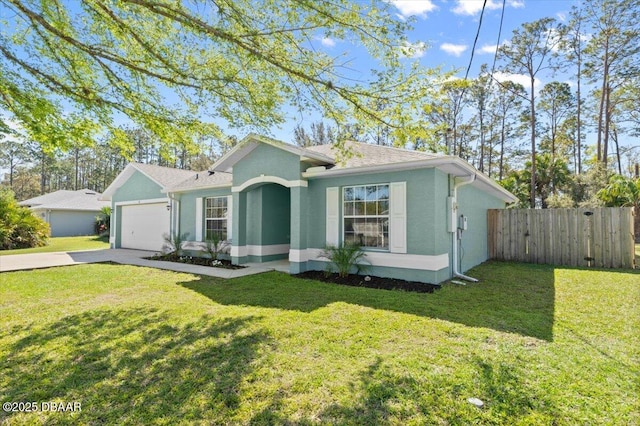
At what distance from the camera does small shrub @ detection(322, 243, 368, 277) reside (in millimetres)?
8211

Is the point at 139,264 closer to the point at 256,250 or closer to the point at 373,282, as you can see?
the point at 256,250

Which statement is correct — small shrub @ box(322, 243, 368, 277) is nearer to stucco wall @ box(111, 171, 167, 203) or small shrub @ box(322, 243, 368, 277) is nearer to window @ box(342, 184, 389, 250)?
window @ box(342, 184, 389, 250)

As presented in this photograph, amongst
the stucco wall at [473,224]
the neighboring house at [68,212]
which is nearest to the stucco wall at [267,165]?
the stucco wall at [473,224]

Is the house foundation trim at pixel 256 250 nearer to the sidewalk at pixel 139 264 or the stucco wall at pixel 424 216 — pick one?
the sidewalk at pixel 139 264

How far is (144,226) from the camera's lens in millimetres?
15867

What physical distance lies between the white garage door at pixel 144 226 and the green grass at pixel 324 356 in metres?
8.31

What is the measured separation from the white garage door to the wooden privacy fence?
14164 millimetres

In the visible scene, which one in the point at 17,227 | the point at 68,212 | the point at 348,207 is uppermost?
the point at 68,212

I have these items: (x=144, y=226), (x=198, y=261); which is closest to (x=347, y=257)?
(x=198, y=261)

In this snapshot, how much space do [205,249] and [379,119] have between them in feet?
29.5

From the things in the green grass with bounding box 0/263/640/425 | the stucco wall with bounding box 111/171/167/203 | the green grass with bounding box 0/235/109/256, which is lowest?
the green grass with bounding box 0/263/640/425

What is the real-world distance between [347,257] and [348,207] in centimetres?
143

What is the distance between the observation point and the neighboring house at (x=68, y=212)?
82.9 ft

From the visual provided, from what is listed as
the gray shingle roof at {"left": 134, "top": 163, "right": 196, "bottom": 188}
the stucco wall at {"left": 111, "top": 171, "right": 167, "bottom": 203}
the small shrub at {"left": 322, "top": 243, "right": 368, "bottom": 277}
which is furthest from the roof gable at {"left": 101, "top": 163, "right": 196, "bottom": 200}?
the small shrub at {"left": 322, "top": 243, "right": 368, "bottom": 277}
